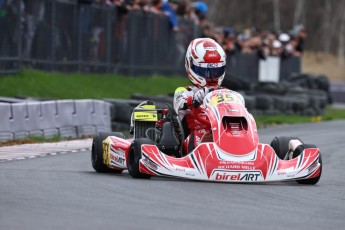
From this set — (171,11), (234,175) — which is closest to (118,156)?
(234,175)

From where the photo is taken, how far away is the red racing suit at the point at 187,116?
1200 centimetres

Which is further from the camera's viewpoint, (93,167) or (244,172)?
(93,167)

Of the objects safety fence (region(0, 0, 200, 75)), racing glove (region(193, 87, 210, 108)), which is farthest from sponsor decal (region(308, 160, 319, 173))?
safety fence (region(0, 0, 200, 75))

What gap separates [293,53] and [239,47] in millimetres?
7790

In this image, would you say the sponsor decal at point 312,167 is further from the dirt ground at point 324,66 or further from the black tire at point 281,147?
the dirt ground at point 324,66

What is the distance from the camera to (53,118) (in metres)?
18.2

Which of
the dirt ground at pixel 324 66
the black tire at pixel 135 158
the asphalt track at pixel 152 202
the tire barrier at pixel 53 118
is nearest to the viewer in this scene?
the asphalt track at pixel 152 202

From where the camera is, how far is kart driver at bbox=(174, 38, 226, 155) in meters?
12.2

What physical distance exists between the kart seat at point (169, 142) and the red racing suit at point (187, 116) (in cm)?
10

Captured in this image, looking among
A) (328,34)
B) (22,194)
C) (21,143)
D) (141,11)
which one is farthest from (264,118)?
(328,34)

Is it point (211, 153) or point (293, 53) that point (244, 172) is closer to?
point (211, 153)

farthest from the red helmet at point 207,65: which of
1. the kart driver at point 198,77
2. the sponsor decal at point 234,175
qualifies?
the sponsor decal at point 234,175

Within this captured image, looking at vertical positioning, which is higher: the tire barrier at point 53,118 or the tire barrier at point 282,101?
the tire barrier at point 53,118

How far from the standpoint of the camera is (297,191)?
36.2 feet
